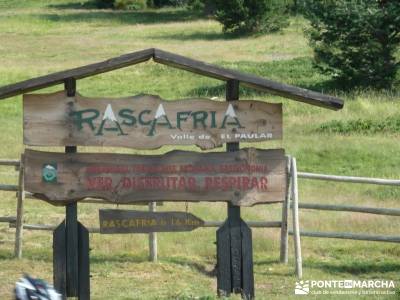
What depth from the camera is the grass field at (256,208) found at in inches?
410

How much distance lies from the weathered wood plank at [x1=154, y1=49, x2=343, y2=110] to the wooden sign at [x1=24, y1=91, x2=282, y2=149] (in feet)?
0.99

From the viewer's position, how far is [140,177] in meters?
8.34

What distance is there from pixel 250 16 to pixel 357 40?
2054cm

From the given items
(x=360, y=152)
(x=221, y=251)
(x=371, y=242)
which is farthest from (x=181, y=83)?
(x=221, y=251)

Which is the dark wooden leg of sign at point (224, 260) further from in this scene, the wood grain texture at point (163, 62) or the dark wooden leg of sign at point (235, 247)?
the wood grain texture at point (163, 62)

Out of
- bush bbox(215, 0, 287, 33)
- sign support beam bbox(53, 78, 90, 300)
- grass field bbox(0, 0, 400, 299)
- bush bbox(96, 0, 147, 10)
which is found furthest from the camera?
bush bbox(96, 0, 147, 10)

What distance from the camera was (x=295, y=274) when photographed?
34.8 feet

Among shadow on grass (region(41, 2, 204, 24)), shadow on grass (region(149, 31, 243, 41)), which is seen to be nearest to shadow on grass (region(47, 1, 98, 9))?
shadow on grass (region(41, 2, 204, 24))

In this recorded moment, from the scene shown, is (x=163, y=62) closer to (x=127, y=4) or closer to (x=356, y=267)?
(x=356, y=267)

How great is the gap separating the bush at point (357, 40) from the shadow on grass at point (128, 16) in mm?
29461

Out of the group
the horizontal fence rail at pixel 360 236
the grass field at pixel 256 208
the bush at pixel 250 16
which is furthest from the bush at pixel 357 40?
the bush at pixel 250 16

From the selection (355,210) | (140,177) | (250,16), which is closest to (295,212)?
(355,210)

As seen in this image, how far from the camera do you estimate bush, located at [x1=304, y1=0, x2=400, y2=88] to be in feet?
84.1

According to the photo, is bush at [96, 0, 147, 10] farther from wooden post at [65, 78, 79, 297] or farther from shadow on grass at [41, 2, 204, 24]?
wooden post at [65, 78, 79, 297]
